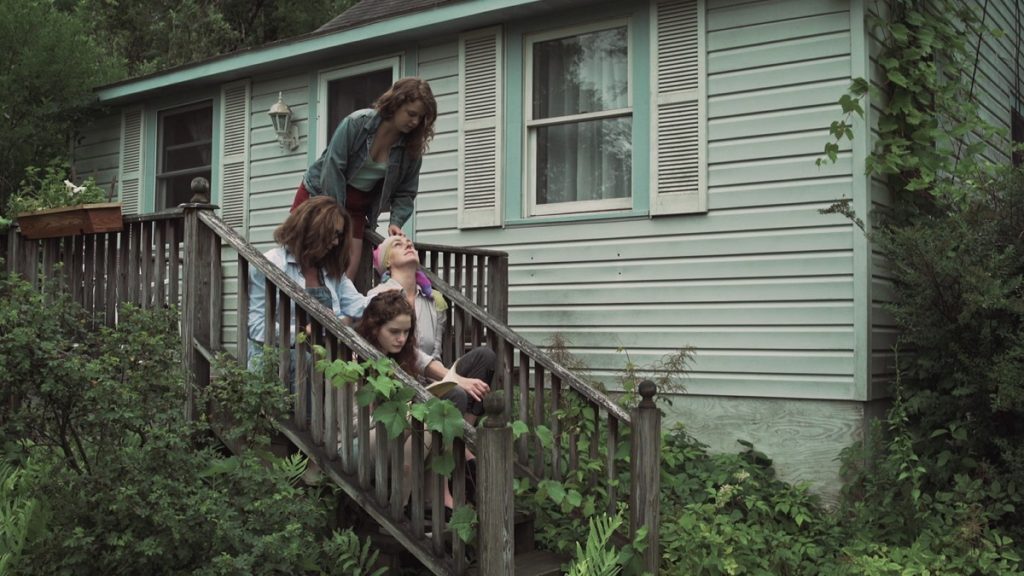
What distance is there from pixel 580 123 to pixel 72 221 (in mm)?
3823

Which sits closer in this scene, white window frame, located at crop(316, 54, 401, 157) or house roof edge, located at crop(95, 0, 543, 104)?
house roof edge, located at crop(95, 0, 543, 104)

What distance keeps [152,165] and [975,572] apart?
8.93 metres

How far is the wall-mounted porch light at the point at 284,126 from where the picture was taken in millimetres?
8945

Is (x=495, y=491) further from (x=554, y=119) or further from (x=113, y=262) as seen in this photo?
(x=554, y=119)

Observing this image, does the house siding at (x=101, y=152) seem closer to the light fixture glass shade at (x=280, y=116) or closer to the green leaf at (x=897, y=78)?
the light fixture glass shade at (x=280, y=116)

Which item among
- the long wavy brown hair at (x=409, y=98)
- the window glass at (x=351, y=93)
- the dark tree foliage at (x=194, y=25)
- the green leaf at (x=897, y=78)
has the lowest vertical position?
the long wavy brown hair at (x=409, y=98)

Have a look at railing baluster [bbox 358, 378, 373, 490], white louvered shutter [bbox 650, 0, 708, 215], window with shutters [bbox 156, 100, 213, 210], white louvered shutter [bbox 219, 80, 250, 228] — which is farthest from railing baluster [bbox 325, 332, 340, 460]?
window with shutters [bbox 156, 100, 213, 210]

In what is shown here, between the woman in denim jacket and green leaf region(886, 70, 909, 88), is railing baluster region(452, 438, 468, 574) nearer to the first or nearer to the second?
the woman in denim jacket

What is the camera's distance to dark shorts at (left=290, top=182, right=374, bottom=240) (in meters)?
5.29

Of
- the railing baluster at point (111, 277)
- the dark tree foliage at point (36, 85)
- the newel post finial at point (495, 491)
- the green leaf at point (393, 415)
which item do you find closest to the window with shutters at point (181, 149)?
the dark tree foliage at point (36, 85)

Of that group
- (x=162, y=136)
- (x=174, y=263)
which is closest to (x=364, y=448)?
(x=174, y=263)

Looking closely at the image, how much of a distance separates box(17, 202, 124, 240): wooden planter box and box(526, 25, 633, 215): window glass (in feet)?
11.1

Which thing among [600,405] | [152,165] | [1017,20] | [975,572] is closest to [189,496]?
[600,405]

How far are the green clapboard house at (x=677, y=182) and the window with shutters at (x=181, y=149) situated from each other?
1959 millimetres
